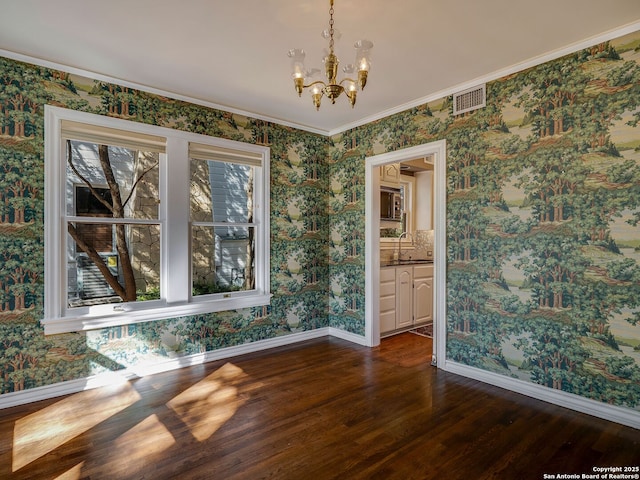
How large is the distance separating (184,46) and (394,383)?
329 cm

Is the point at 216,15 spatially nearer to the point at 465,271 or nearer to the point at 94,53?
the point at 94,53

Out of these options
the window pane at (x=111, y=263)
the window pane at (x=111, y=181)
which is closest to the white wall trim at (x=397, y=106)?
the window pane at (x=111, y=181)

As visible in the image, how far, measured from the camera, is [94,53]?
9.23 ft

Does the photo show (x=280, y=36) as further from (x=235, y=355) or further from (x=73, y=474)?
(x=235, y=355)

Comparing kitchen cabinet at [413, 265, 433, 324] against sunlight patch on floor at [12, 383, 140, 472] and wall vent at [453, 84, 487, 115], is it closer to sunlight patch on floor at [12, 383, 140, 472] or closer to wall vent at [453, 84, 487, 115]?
wall vent at [453, 84, 487, 115]

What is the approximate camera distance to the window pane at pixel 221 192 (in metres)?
3.85

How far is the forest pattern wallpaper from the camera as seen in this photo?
2.53 metres

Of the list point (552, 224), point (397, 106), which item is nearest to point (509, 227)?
point (552, 224)

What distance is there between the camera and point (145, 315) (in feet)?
11.1

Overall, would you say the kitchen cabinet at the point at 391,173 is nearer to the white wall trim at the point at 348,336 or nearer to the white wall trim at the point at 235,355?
the white wall trim at the point at 348,336

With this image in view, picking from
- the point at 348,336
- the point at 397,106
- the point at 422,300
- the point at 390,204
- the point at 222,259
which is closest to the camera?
the point at 397,106

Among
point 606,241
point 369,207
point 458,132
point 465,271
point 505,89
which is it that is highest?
point 505,89

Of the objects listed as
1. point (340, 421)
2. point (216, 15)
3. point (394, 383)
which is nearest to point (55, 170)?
point (216, 15)

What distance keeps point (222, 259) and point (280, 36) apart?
94.5 inches
